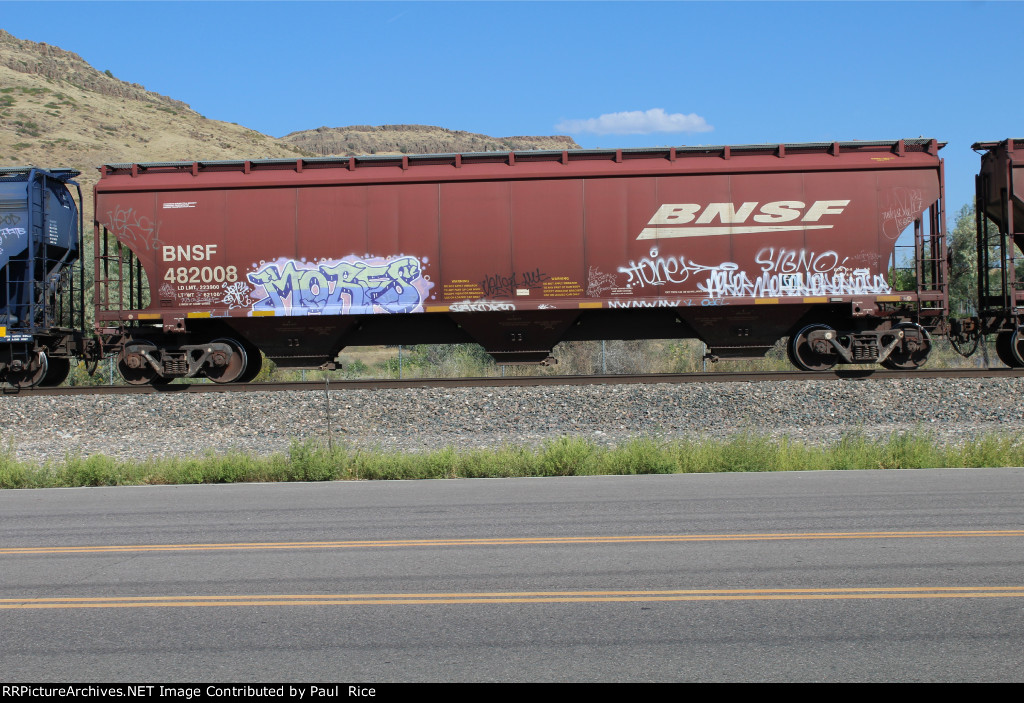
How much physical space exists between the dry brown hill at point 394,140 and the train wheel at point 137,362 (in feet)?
318

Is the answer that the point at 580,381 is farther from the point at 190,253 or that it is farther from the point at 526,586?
the point at 526,586

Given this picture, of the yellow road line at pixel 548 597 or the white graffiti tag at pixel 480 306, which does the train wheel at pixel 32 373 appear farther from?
the yellow road line at pixel 548 597

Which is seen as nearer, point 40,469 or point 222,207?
point 40,469

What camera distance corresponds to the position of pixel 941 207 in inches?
578

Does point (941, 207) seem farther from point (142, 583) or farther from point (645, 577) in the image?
point (142, 583)

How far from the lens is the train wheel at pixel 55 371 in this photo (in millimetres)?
15984

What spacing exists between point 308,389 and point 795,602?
11.1 m

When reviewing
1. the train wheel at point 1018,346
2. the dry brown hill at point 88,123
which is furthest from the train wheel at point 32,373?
the dry brown hill at point 88,123

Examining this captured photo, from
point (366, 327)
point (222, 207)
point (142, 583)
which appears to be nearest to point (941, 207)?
point (366, 327)

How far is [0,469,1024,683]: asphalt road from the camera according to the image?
13.3 ft

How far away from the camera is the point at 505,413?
13867 millimetres

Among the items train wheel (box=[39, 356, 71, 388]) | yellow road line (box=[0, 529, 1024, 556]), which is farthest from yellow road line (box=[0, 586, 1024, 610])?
train wheel (box=[39, 356, 71, 388])


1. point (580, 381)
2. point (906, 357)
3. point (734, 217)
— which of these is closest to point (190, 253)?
point (580, 381)
